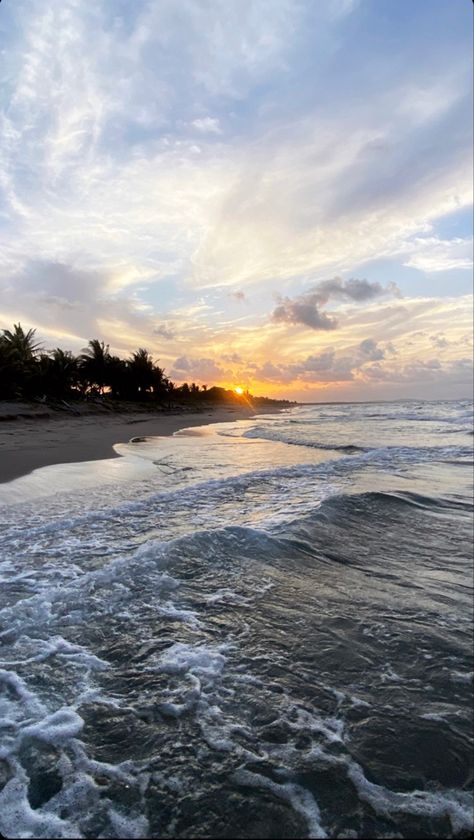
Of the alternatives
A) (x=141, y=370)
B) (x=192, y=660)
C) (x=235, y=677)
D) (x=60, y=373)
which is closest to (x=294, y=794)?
(x=235, y=677)

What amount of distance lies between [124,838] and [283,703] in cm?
113

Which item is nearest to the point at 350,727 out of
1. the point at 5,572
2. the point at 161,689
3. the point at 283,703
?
the point at 283,703

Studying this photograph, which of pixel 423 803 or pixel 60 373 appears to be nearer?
pixel 423 803

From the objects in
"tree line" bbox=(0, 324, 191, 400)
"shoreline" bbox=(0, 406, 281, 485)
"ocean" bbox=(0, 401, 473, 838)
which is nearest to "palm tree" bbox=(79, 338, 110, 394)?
"tree line" bbox=(0, 324, 191, 400)

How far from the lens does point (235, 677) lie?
9.52ft

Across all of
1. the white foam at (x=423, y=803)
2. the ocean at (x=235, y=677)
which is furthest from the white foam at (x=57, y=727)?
the white foam at (x=423, y=803)

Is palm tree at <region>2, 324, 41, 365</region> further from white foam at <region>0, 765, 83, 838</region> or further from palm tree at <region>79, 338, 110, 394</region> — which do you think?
white foam at <region>0, 765, 83, 838</region>

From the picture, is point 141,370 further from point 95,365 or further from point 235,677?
point 235,677

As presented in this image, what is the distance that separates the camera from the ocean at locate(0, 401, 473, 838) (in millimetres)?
1979

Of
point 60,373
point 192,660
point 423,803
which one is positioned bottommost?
point 423,803

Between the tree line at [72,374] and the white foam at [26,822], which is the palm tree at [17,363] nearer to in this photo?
the tree line at [72,374]

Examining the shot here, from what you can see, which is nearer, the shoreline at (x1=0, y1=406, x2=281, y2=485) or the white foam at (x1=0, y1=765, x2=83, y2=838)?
the white foam at (x1=0, y1=765, x2=83, y2=838)

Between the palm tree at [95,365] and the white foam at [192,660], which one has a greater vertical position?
the palm tree at [95,365]

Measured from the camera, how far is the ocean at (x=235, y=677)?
6.49ft
